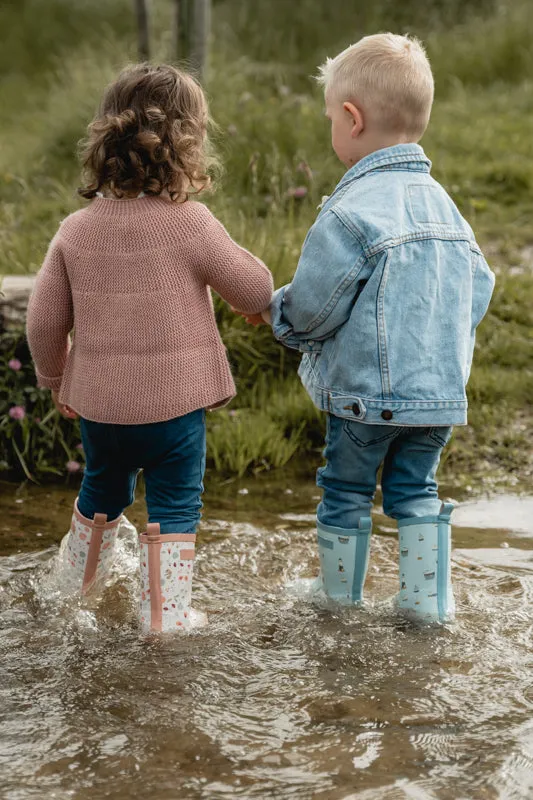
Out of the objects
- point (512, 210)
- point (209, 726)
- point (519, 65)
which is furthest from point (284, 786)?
point (519, 65)

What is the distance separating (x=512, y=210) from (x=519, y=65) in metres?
3.16

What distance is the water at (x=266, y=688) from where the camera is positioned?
208 centimetres

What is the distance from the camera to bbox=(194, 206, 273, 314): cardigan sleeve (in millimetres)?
2588

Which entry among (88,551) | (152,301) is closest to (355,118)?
(152,301)

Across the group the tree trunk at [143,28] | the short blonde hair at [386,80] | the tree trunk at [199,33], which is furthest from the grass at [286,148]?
the short blonde hair at [386,80]

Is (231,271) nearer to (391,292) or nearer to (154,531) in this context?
(391,292)

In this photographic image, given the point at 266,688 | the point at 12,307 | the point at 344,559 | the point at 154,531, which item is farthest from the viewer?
the point at 12,307

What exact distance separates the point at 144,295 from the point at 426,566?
103 centimetres

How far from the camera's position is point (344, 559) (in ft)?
9.17

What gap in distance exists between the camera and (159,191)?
8.45 ft

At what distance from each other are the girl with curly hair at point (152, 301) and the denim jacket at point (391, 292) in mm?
218

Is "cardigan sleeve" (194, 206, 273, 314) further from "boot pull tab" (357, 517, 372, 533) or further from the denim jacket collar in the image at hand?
"boot pull tab" (357, 517, 372, 533)

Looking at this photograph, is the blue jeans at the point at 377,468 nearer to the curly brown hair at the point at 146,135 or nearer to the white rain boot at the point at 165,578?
the white rain boot at the point at 165,578

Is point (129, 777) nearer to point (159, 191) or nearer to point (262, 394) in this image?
point (159, 191)
